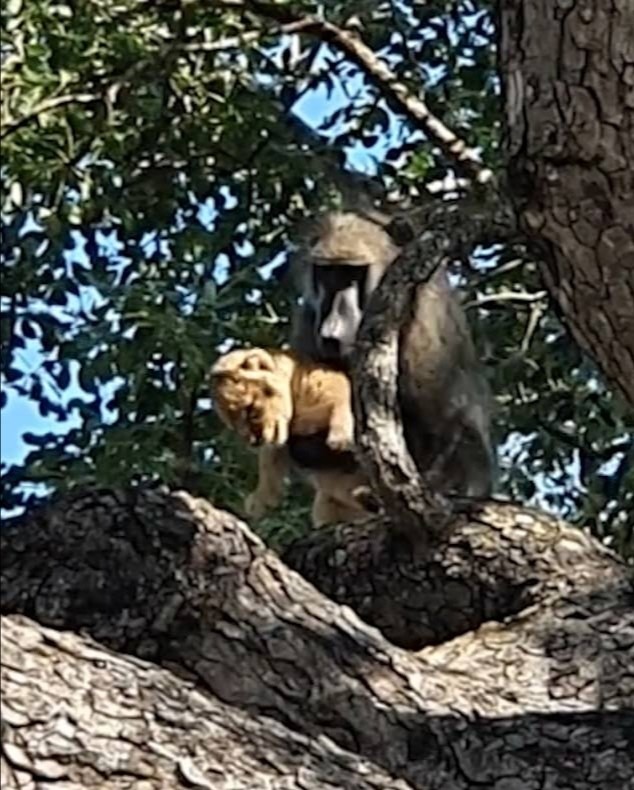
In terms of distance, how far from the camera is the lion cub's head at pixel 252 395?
434cm

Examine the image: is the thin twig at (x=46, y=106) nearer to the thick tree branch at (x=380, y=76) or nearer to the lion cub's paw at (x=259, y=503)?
the thick tree branch at (x=380, y=76)

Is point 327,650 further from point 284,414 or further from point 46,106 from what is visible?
point 46,106

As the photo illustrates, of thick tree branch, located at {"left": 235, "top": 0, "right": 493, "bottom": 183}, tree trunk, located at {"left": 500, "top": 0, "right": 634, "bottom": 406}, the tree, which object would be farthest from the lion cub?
tree trunk, located at {"left": 500, "top": 0, "right": 634, "bottom": 406}

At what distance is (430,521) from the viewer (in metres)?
3.54

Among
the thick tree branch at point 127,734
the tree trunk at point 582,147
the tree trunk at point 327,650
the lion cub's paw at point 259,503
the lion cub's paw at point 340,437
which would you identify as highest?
the lion cub's paw at point 340,437

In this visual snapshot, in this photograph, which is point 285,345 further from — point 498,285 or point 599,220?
point 599,220

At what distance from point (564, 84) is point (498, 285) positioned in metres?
2.95

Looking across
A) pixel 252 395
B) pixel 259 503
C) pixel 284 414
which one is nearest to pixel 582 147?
pixel 252 395

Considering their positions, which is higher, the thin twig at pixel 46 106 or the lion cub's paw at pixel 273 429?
the thin twig at pixel 46 106

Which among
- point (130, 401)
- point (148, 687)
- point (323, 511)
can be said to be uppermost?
point (130, 401)

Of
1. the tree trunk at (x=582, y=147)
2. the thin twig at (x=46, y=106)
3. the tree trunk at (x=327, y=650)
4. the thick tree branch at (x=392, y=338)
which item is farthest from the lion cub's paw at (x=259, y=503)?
the tree trunk at (x=582, y=147)

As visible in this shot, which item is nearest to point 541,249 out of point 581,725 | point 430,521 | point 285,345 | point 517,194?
point 517,194

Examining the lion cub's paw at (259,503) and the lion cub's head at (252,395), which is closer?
the lion cub's head at (252,395)

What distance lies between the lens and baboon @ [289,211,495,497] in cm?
486
